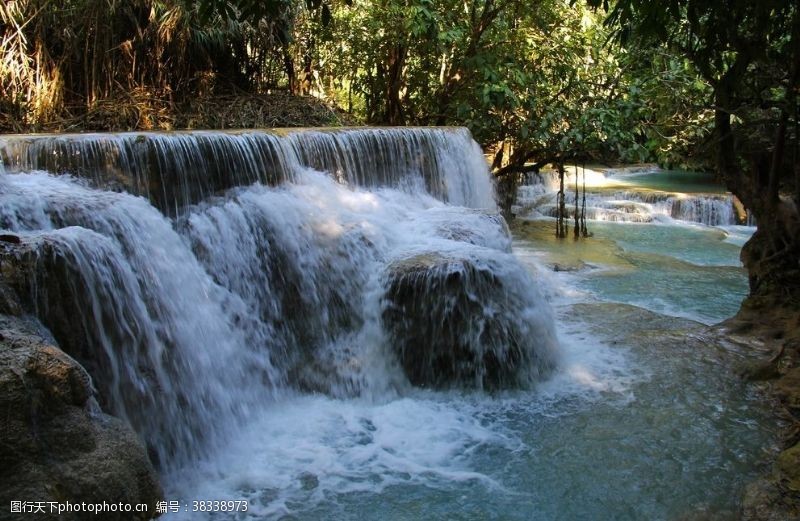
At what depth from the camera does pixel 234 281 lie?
19.2 ft

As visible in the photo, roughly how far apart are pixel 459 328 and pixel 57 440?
346 cm

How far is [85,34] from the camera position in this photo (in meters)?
9.12

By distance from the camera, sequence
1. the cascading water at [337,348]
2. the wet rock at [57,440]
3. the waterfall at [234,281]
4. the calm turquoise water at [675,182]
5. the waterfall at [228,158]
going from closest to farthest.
Result: 1. the wet rock at [57,440]
2. the cascading water at [337,348]
3. the waterfall at [234,281]
4. the waterfall at [228,158]
5. the calm turquoise water at [675,182]

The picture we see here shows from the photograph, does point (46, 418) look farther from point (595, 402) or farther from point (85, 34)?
point (85, 34)

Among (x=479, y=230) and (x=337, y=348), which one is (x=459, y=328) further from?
(x=479, y=230)

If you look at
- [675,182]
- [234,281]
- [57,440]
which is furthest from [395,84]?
[675,182]

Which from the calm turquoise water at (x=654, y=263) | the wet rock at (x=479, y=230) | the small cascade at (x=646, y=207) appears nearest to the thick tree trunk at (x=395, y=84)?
the calm turquoise water at (x=654, y=263)

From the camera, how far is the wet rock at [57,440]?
→ 9.18 ft

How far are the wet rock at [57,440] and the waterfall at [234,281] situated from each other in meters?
0.85

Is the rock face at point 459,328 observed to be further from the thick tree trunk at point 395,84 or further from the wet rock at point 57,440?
the thick tree trunk at point 395,84

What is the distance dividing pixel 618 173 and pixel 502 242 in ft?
58.6

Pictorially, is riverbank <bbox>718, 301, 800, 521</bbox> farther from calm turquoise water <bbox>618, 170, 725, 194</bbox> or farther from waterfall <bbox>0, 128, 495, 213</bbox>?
calm turquoise water <bbox>618, 170, 725, 194</bbox>

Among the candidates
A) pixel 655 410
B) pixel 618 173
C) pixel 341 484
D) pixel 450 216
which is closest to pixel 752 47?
pixel 655 410

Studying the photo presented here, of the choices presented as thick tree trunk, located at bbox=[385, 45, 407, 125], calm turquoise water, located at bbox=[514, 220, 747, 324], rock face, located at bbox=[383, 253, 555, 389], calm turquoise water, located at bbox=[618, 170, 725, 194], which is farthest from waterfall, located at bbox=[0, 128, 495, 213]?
calm turquoise water, located at bbox=[618, 170, 725, 194]
